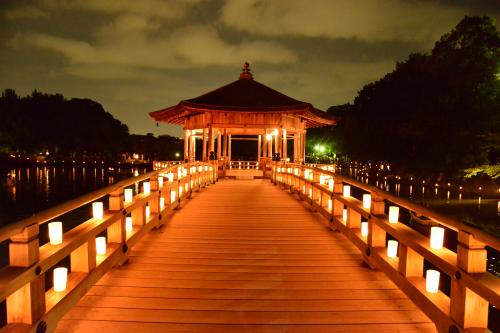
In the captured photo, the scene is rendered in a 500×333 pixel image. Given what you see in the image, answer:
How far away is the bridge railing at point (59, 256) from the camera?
261 centimetres

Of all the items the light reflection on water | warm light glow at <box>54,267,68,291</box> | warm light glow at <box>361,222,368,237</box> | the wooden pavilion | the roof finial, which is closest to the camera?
warm light glow at <box>54,267,68,291</box>

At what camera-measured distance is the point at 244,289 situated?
4102 millimetres

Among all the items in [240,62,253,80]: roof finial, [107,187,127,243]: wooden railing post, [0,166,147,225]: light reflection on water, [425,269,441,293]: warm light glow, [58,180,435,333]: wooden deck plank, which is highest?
[240,62,253,80]: roof finial

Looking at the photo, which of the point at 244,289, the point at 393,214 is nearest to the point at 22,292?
the point at 244,289

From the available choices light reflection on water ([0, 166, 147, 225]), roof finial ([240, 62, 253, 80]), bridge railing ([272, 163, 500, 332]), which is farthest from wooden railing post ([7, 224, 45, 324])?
light reflection on water ([0, 166, 147, 225])

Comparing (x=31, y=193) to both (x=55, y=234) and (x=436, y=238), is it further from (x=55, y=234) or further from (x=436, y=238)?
(x=436, y=238)

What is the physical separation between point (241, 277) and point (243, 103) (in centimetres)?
1235

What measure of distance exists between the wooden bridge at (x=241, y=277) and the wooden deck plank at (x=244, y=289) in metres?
0.02

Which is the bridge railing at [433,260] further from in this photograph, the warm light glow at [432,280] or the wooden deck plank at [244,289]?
the wooden deck plank at [244,289]

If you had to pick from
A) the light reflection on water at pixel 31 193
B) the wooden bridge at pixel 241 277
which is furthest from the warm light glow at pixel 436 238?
the light reflection on water at pixel 31 193

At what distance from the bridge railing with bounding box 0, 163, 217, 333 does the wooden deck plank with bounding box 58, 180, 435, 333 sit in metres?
0.28

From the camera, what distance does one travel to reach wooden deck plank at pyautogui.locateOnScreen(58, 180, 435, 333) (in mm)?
3324

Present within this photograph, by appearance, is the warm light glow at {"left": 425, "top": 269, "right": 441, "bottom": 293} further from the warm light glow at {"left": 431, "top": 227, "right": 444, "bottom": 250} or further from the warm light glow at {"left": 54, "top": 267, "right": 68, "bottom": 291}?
the warm light glow at {"left": 54, "top": 267, "right": 68, "bottom": 291}

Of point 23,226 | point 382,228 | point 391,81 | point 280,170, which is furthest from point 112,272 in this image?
point 391,81
